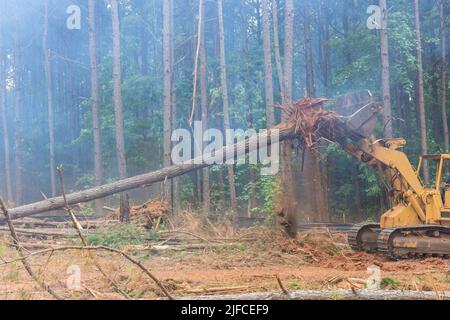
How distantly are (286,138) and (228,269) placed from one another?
310cm

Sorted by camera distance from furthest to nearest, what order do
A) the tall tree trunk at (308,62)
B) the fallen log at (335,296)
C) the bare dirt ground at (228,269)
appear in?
1. the tall tree trunk at (308,62)
2. the bare dirt ground at (228,269)
3. the fallen log at (335,296)

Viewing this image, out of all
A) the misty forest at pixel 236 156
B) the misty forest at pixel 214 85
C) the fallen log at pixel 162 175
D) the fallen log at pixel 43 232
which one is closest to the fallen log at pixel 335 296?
the misty forest at pixel 236 156

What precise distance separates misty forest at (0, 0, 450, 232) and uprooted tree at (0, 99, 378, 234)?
3053 mm

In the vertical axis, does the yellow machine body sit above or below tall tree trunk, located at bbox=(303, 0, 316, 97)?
below

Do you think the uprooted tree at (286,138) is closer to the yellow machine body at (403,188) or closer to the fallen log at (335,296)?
the yellow machine body at (403,188)

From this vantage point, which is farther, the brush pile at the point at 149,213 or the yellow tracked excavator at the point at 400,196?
the brush pile at the point at 149,213

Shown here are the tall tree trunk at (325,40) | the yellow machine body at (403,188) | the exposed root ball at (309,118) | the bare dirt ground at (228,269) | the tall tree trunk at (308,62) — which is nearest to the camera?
the bare dirt ground at (228,269)

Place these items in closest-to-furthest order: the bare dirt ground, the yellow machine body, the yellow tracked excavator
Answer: the bare dirt ground → the yellow tracked excavator → the yellow machine body

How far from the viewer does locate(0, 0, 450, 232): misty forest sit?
23781mm

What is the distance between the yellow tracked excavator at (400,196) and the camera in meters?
12.6

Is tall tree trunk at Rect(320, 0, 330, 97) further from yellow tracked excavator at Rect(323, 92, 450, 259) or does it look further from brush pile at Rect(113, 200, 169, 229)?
yellow tracked excavator at Rect(323, 92, 450, 259)

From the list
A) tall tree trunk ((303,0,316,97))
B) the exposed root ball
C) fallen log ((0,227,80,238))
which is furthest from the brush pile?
tall tree trunk ((303,0,316,97))

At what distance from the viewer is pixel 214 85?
33.3 metres

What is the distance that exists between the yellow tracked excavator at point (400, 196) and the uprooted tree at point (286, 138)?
0.45 feet
